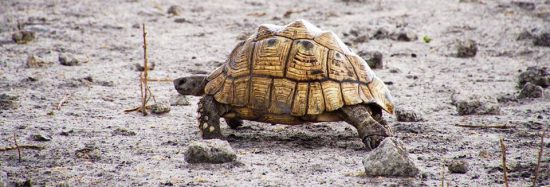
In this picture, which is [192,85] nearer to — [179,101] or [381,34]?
[179,101]

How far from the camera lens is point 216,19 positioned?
11.3 metres

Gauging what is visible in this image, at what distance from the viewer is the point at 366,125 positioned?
5.36 meters

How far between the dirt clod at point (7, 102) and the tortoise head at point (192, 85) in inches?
56.8

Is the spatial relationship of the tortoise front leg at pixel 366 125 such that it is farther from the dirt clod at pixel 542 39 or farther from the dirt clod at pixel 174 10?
the dirt clod at pixel 174 10

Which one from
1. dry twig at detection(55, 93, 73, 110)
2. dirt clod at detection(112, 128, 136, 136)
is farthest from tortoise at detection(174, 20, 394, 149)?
dry twig at detection(55, 93, 73, 110)

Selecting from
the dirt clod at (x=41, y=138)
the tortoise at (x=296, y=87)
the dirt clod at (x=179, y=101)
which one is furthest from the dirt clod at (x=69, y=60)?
the tortoise at (x=296, y=87)

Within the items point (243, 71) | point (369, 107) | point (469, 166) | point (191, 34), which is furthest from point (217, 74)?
point (191, 34)

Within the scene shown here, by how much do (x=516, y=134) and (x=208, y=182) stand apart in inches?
94.4

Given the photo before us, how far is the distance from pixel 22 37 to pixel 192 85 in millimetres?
4093

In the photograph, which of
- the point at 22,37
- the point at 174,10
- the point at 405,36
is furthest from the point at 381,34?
the point at 22,37

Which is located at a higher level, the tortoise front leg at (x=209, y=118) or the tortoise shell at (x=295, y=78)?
the tortoise shell at (x=295, y=78)

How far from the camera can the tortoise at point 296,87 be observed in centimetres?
538

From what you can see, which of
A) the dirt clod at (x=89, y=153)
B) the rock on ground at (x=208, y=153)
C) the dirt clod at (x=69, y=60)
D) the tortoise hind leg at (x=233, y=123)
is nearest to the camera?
the rock on ground at (x=208, y=153)

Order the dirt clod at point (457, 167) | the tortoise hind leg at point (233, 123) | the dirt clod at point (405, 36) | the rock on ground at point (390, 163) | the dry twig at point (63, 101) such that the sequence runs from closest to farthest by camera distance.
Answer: the rock on ground at point (390, 163), the dirt clod at point (457, 167), the tortoise hind leg at point (233, 123), the dry twig at point (63, 101), the dirt clod at point (405, 36)
